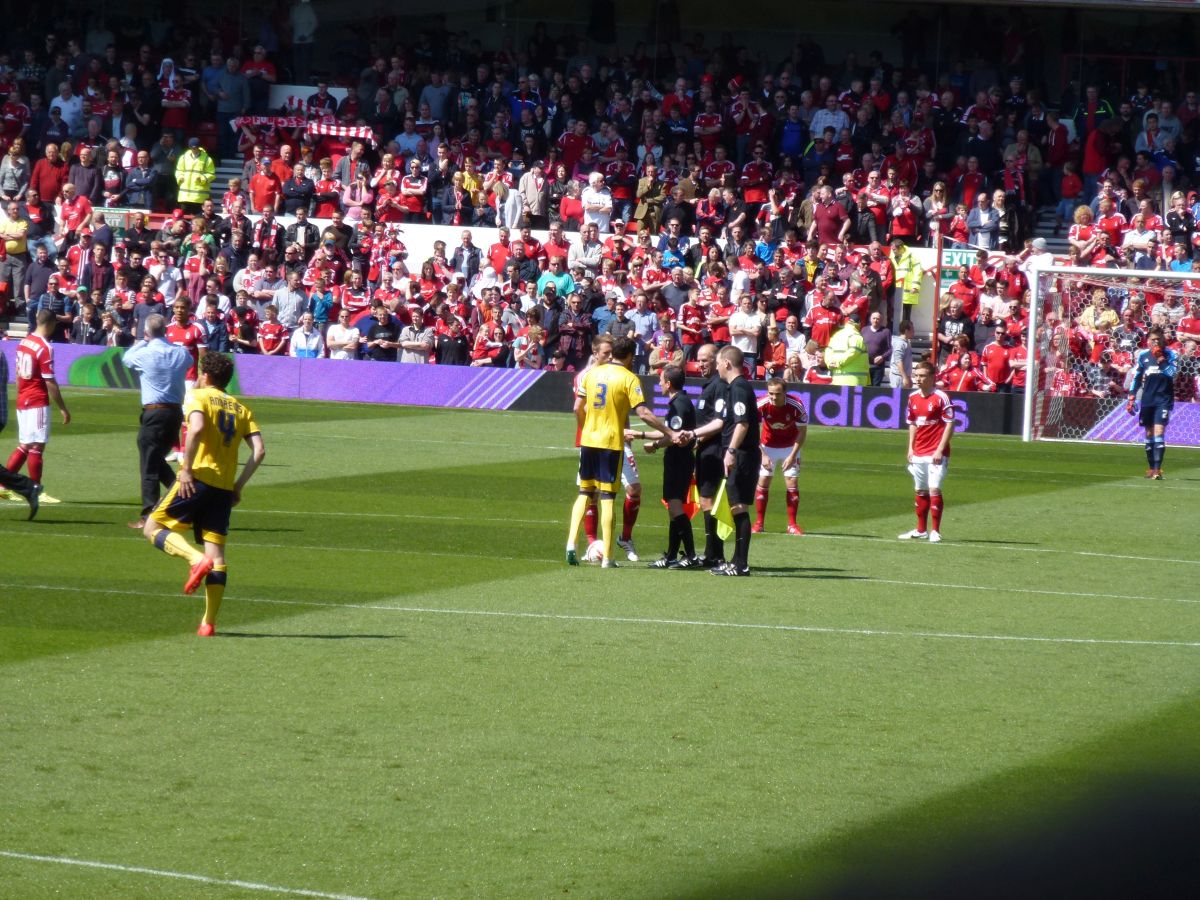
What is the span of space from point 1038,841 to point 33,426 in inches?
480

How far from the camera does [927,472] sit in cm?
1689

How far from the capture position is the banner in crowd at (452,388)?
29.8m

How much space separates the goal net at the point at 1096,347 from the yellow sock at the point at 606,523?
12.7 metres

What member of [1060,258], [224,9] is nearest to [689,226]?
[1060,258]

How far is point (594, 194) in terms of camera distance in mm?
34375

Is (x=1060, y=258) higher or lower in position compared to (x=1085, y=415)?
higher

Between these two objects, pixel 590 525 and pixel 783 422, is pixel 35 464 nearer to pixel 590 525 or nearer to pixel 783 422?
pixel 590 525

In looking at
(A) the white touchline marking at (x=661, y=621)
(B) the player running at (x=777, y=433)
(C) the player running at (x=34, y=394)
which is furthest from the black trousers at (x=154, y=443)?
(B) the player running at (x=777, y=433)

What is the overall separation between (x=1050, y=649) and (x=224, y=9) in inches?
1408

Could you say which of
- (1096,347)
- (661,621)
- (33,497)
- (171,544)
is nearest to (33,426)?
(33,497)

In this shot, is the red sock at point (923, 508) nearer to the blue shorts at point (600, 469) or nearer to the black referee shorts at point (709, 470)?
the black referee shorts at point (709, 470)

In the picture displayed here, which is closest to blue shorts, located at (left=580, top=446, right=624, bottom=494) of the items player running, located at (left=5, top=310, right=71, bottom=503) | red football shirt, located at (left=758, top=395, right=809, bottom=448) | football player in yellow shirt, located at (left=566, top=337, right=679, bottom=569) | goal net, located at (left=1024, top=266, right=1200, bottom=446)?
football player in yellow shirt, located at (left=566, top=337, right=679, bottom=569)

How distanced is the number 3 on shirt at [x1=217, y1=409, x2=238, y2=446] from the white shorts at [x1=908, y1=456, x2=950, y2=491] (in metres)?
8.03

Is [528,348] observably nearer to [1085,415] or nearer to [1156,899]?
[1085,415]
